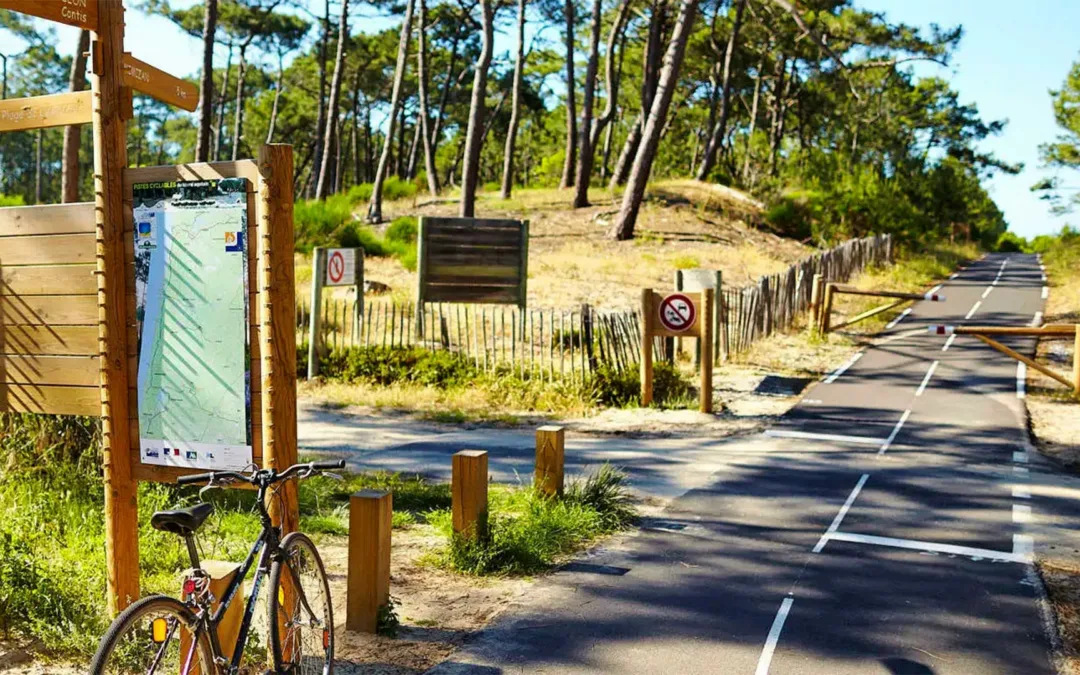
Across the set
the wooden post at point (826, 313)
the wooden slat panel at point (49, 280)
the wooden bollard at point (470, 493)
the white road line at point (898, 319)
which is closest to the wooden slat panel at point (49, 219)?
the wooden slat panel at point (49, 280)

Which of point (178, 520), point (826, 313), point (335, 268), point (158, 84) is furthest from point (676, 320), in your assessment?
point (178, 520)

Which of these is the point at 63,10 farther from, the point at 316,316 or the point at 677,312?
the point at 316,316

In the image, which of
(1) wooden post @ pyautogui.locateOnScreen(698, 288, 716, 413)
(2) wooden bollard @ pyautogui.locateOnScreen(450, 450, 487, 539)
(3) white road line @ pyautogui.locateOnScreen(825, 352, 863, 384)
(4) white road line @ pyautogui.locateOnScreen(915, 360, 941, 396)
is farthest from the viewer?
(3) white road line @ pyautogui.locateOnScreen(825, 352, 863, 384)

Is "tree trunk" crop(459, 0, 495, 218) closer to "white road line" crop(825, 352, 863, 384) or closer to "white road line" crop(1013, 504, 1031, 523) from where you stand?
"white road line" crop(825, 352, 863, 384)

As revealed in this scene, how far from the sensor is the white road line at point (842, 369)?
1742cm

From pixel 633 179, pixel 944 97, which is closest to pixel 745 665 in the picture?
pixel 633 179

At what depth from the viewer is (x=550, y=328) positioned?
17.0 m

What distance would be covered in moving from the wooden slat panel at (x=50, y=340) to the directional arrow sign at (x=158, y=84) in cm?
127

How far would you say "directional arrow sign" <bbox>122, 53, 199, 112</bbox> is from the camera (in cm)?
532

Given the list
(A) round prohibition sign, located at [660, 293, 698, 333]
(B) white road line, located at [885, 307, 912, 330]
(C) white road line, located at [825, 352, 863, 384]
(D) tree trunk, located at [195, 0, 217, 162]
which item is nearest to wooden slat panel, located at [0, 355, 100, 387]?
(A) round prohibition sign, located at [660, 293, 698, 333]

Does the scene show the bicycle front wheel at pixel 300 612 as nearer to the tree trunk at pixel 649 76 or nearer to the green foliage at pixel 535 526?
the green foliage at pixel 535 526

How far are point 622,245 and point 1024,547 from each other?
22.4 meters

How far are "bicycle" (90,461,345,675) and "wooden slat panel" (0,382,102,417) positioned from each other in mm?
1214

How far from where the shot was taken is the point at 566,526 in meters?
8.09
